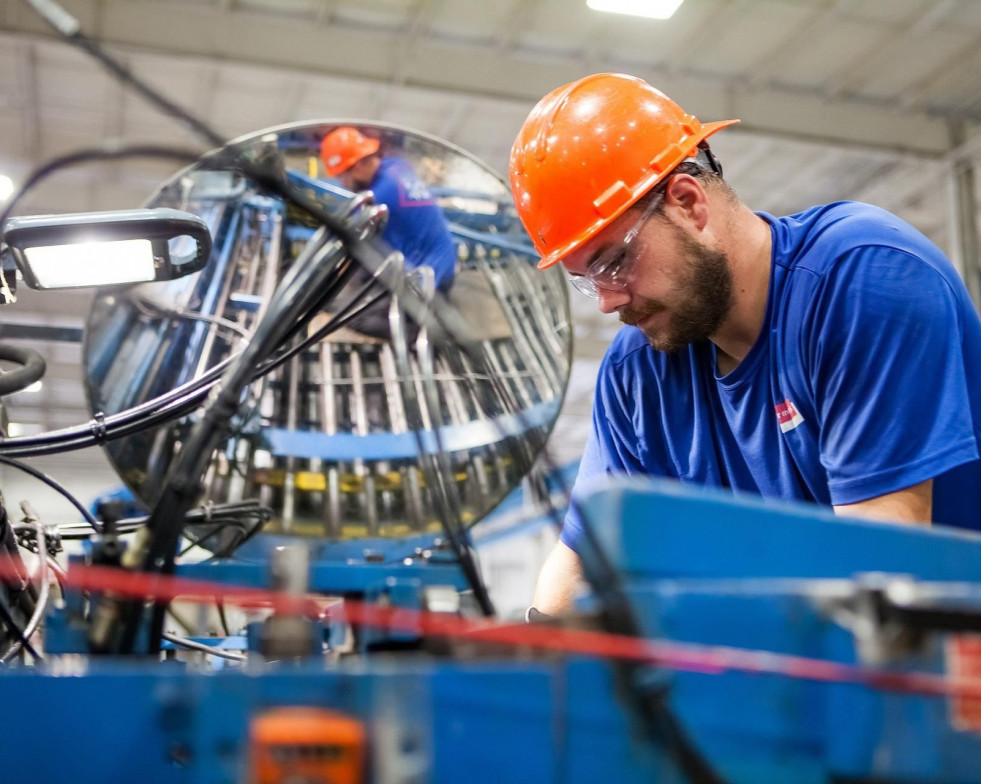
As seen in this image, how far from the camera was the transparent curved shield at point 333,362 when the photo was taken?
1.95 meters

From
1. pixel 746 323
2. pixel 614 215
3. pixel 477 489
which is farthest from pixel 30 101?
pixel 746 323

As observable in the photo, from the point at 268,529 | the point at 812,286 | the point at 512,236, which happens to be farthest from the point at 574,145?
the point at 268,529

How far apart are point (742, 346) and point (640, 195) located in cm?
27

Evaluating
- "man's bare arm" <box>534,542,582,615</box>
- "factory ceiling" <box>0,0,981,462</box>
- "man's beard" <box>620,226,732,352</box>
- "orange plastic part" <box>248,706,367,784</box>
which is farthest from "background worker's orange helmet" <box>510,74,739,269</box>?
"factory ceiling" <box>0,0,981,462</box>

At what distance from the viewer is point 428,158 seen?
2.00 m

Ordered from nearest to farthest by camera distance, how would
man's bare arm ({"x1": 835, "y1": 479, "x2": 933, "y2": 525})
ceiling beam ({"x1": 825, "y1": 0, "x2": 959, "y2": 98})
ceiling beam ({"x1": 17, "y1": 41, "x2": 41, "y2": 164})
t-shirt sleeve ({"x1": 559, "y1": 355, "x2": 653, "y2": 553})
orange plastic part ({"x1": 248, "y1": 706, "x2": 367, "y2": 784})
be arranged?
orange plastic part ({"x1": 248, "y1": 706, "x2": 367, "y2": 784}) < man's bare arm ({"x1": 835, "y1": 479, "x2": 933, "y2": 525}) < t-shirt sleeve ({"x1": 559, "y1": 355, "x2": 653, "y2": 553}) < ceiling beam ({"x1": 825, "y1": 0, "x2": 959, "y2": 98}) < ceiling beam ({"x1": 17, "y1": 41, "x2": 41, "y2": 164})

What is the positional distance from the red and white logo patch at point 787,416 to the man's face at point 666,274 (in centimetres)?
16

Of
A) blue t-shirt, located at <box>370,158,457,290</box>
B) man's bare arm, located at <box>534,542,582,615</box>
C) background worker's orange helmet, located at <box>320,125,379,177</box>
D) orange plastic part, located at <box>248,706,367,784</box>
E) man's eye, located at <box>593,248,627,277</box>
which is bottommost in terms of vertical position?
orange plastic part, located at <box>248,706,367,784</box>

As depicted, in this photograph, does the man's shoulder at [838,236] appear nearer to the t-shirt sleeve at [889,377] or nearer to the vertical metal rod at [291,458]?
the t-shirt sleeve at [889,377]

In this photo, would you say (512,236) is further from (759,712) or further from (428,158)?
(759,712)

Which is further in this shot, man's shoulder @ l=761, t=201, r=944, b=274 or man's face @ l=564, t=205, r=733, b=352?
man's face @ l=564, t=205, r=733, b=352

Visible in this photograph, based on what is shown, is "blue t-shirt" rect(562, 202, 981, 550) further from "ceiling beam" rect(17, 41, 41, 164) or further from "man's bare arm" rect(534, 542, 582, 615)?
"ceiling beam" rect(17, 41, 41, 164)

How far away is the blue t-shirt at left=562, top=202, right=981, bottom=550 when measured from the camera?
3.28 feet

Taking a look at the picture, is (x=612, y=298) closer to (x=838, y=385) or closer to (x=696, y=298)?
(x=696, y=298)
